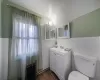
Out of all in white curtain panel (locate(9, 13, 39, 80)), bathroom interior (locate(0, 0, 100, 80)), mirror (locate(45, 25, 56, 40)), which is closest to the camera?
bathroom interior (locate(0, 0, 100, 80))

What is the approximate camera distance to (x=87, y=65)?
1204mm

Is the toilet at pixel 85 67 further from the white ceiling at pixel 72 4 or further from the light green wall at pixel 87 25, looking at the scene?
the white ceiling at pixel 72 4

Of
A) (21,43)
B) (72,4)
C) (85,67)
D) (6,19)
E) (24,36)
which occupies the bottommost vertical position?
(85,67)

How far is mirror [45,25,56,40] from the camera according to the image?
230 cm

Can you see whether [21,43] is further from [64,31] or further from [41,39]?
[64,31]

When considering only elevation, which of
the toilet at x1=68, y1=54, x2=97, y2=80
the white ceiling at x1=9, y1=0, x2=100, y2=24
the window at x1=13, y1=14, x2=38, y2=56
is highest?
the white ceiling at x1=9, y1=0, x2=100, y2=24

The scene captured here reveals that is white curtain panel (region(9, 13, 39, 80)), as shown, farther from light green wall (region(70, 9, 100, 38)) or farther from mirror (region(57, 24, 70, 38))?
light green wall (region(70, 9, 100, 38))

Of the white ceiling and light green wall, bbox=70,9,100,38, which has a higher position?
the white ceiling

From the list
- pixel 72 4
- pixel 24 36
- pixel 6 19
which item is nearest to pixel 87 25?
pixel 72 4

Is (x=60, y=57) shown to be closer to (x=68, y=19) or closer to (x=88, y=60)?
(x=88, y=60)

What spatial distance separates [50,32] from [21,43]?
1209 mm

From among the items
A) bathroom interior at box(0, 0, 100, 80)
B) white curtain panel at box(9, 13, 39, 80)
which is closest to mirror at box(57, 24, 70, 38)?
bathroom interior at box(0, 0, 100, 80)

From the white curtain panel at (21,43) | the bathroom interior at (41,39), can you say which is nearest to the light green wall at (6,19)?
the bathroom interior at (41,39)

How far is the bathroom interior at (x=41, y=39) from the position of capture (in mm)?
1244
